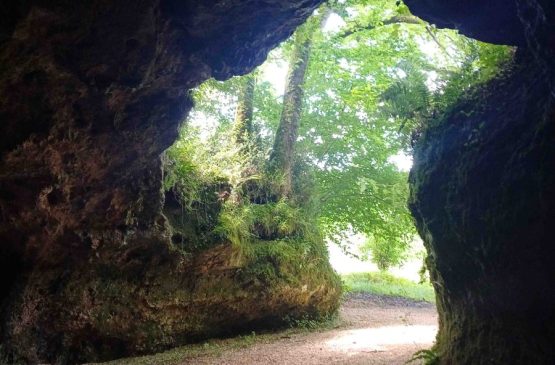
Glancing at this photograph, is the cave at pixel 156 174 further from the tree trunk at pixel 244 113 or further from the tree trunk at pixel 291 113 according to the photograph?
the tree trunk at pixel 291 113

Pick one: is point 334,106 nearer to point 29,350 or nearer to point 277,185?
point 277,185

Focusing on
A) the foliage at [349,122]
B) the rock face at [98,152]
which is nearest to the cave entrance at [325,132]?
the foliage at [349,122]

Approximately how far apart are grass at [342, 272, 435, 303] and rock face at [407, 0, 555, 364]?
1216 cm

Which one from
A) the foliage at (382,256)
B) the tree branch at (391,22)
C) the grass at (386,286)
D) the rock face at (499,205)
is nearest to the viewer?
the rock face at (499,205)

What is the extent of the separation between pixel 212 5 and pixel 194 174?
170 inches

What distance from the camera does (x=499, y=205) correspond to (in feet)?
11.5

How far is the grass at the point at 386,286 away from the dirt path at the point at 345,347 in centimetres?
709

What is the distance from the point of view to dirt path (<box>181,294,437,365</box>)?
639cm

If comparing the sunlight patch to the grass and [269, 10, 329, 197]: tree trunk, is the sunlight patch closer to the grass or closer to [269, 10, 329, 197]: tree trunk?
[269, 10, 329, 197]: tree trunk

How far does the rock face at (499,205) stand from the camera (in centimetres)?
316

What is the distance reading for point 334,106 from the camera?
16.6m

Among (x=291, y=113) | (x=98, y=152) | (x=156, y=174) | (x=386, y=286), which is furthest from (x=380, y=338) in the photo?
(x=386, y=286)

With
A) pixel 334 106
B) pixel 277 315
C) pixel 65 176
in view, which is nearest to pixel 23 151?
pixel 65 176

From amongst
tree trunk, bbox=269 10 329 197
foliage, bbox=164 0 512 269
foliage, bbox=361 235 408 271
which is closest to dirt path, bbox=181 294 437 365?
foliage, bbox=164 0 512 269
